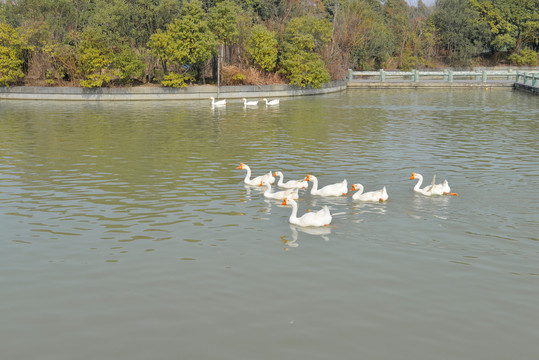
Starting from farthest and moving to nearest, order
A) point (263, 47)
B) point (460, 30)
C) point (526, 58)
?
1. point (526, 58)
2. point (460, 30)
3. point (263, 47)

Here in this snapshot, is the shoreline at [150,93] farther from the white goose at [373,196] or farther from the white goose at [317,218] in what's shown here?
the white goose at [317,218]

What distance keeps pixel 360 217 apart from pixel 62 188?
698 centimetres

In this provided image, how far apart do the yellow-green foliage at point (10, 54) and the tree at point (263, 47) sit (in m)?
15.5


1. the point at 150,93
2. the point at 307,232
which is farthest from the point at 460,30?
the point at 307,232

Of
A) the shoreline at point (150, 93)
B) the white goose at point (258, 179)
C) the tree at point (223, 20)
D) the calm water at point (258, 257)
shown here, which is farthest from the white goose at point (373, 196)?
the tree at point (223, 20)

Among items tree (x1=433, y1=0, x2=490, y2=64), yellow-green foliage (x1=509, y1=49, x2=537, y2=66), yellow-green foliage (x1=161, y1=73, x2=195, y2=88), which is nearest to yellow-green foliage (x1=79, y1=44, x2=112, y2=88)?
yellow-green foliage (x1=161, y1=73, x2=195, y2=88)

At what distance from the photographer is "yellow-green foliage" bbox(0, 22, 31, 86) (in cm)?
4009

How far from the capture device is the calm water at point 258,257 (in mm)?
6750

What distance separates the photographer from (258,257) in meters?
9.22

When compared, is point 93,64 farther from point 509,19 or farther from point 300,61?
point 509,19

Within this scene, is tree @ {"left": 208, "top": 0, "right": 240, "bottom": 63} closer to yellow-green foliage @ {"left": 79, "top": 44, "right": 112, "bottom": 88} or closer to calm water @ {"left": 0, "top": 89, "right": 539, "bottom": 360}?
yellow-green foliage @ {"left": 79, "top": 44, "right": 112, "bottom": 88}

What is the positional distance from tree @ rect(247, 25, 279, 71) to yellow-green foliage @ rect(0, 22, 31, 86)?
1553cm

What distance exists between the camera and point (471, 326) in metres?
6.96

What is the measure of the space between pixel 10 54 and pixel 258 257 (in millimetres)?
37288
